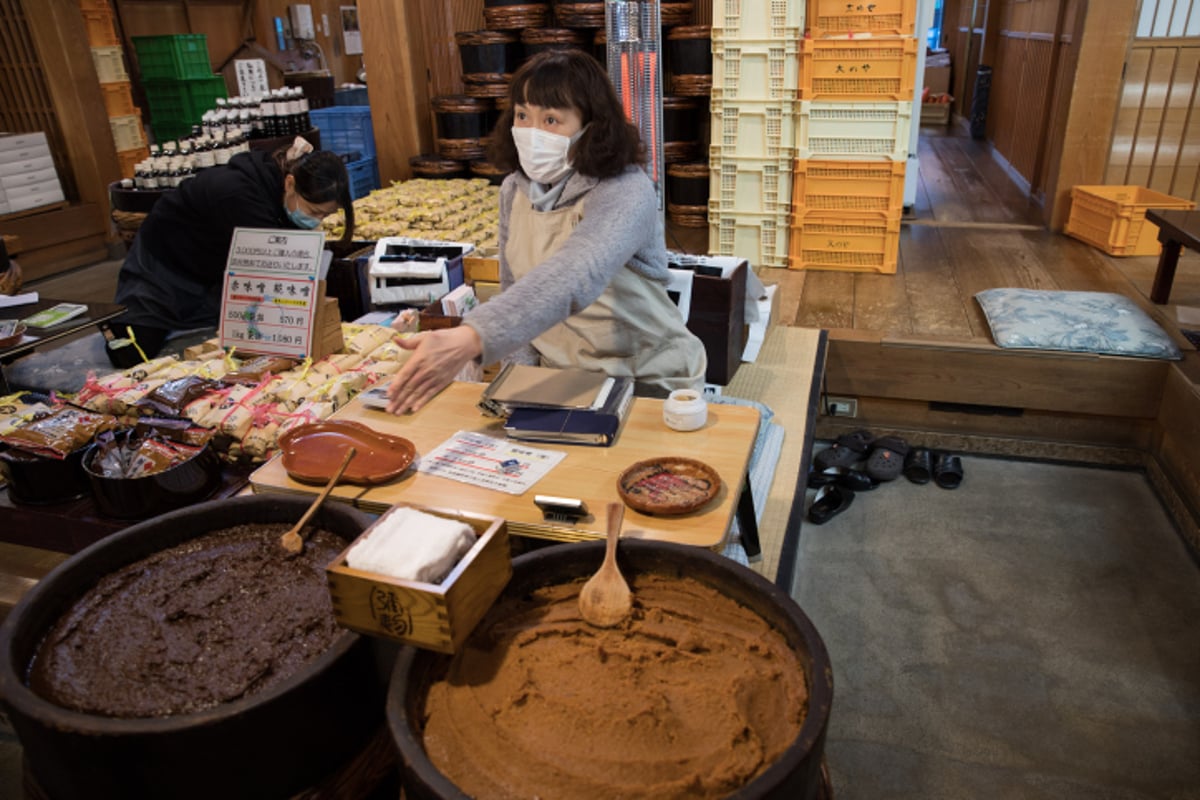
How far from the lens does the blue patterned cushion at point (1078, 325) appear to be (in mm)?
3580

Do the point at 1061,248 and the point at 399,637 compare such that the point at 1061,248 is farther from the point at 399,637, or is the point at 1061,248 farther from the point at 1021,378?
the point at 399,637

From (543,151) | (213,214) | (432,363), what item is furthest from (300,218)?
(432,363)

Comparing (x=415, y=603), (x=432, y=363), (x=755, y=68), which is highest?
(x=755, y=68)

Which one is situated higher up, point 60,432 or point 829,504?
point 60,432

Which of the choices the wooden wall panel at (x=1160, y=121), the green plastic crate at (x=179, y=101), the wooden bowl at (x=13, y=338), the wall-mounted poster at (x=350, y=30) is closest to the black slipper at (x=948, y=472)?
the wooden wall panel at (x=1160, y=121)

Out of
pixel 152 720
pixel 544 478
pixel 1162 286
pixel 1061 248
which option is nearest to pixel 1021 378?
pixel 1162 286

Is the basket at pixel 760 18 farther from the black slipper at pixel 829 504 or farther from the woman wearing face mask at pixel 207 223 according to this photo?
the black slipper at pixel 829 504

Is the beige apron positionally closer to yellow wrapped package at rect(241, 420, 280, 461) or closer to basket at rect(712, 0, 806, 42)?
yellow wrapped package at rect(241, 420, 280, 461)

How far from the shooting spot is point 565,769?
1.01m

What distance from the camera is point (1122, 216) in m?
4.77

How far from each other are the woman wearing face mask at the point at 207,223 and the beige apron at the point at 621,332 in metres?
1.21

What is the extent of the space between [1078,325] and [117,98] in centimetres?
783

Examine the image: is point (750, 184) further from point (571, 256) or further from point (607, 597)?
point (607, 597)

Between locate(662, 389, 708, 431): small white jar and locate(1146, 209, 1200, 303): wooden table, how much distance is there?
121 inches
